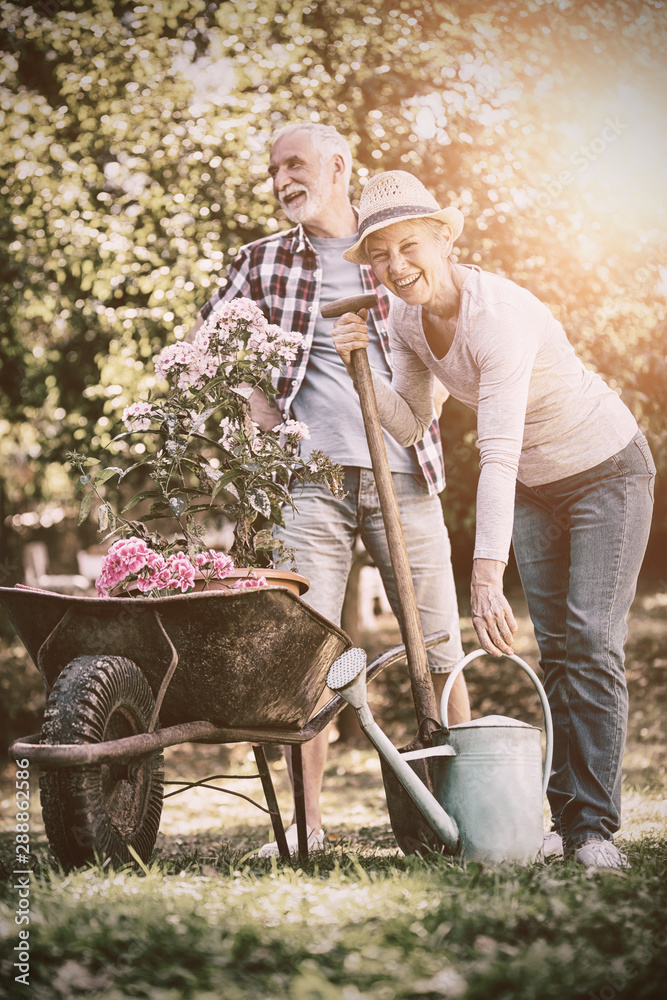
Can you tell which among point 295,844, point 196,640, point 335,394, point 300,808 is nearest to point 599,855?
point 300,808

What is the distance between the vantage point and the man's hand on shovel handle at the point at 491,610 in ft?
6.88

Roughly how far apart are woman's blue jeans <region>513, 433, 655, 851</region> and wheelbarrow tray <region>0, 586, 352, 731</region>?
689mm

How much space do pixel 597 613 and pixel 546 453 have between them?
0.43 m

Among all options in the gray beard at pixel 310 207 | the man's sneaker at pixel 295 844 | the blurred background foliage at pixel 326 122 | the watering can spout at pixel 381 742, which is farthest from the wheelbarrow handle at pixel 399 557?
the blurred background foliage at pixel 326 122

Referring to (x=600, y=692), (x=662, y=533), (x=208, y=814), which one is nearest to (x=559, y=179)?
(x=600, y=692)

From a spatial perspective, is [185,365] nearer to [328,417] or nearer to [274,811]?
[328,417]

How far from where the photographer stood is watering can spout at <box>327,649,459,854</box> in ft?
6.40

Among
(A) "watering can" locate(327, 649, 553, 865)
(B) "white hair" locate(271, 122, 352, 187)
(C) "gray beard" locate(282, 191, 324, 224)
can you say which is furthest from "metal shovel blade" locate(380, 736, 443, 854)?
(B) "white hair" locate(271, 122, 352, 187)

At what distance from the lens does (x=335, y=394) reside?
9.79ft

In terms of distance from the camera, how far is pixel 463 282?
2.36 meters

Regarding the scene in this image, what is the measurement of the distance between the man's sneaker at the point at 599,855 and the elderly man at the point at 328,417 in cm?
62

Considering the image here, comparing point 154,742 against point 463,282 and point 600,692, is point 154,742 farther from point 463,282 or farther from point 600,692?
point 463,282

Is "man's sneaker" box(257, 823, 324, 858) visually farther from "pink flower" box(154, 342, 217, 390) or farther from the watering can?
"pink flower" box(154, 342, 217, 390)

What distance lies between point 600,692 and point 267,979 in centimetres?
123
